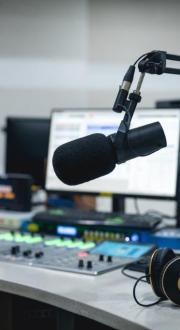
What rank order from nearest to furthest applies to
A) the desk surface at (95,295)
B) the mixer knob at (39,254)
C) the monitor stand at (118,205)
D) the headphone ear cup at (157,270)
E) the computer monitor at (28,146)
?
the desk surface at (95,295) < the headphone ear cup at (157,270) < the mixer knob at (39,254) < the monitor stand at (118,205) < the computer monitor at (28,146)

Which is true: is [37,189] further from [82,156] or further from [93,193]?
[82,156]

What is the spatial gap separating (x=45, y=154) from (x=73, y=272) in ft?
3.45

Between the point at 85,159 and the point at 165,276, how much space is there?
30cm

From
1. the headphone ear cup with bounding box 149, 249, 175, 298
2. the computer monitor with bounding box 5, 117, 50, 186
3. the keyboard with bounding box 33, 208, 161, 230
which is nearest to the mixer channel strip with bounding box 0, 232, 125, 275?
the keyboard with bounding box 33, 208, 161, 230

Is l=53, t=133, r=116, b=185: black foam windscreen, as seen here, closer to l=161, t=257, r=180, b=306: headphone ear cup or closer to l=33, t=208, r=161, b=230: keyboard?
l=161, t=257, r=180, b=306: headphone ear cup

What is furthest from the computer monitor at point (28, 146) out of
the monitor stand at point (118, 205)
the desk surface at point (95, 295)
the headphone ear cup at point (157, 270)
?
the headphone ear cup at point (157, 270)

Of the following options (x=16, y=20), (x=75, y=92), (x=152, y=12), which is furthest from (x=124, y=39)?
(x=16, y=20)

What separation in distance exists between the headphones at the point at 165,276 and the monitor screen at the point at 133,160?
702 mm

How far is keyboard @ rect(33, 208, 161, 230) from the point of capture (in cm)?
185

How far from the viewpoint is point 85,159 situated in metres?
1.07

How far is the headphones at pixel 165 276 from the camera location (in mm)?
1140

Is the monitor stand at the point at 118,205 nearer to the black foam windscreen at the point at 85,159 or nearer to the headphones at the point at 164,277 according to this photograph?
the headphones at the point at 164,277

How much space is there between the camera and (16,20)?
3.95m

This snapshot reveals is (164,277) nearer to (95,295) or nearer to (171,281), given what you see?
(171,281)
